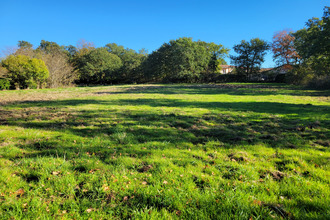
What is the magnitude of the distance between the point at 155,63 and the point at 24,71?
1481 inches

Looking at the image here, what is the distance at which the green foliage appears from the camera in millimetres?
48438

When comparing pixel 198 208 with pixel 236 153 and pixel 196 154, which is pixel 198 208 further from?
pixel 236 153

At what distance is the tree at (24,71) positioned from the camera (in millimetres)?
26656

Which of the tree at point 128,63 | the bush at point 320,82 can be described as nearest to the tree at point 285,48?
the bush at point 320,82

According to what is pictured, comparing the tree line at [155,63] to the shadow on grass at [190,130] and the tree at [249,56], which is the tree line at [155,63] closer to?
the tree at [249,56]

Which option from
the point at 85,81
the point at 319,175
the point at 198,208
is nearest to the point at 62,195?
the point at 198,208

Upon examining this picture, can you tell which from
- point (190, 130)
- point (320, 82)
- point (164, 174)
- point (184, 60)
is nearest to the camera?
point (164, 174)

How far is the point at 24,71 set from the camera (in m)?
27.3

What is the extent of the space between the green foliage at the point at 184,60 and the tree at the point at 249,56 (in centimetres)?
705

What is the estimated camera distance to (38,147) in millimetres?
4102

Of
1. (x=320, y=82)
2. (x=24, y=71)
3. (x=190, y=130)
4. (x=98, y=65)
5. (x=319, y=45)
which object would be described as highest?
(x=98, y=65)

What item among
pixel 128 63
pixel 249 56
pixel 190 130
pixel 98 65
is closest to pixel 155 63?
pixel 128 63

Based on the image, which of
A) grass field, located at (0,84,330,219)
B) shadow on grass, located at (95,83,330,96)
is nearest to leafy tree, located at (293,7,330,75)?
shadow on grass, located at (95,83,330,96)

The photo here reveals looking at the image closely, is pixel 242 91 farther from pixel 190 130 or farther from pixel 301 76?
pixel 301 76
